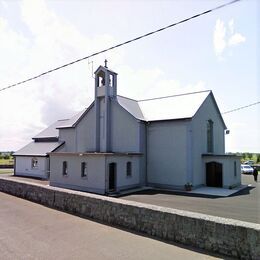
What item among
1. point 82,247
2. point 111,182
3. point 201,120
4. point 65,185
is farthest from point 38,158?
point 82,247

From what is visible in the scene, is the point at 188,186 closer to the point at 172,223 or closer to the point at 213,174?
the point at 213,174

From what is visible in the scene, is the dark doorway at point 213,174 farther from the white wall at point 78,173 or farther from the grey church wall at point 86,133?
the grey church wall at point 86,133

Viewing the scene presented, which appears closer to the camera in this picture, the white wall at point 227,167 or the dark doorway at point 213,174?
the white wall at point 227,167

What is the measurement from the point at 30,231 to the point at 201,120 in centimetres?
1908

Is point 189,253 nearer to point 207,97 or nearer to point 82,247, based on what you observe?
point 82,247

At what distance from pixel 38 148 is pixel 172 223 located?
29163 millimetres

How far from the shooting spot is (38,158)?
107ft

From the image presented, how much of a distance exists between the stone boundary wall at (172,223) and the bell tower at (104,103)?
1254cm

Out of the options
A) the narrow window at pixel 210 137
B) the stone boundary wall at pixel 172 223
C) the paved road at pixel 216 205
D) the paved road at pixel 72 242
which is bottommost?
the paved road at pixel 216 205

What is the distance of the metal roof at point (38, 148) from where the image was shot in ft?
106

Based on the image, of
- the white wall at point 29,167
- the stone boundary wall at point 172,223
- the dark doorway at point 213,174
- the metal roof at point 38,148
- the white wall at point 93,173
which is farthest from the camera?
the metal roof at point 38,148

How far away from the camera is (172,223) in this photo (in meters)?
8.22

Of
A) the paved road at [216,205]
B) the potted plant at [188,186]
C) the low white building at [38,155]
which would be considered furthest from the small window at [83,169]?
the low white building at [38,155]

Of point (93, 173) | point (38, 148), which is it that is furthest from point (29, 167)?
point (93, 173)
